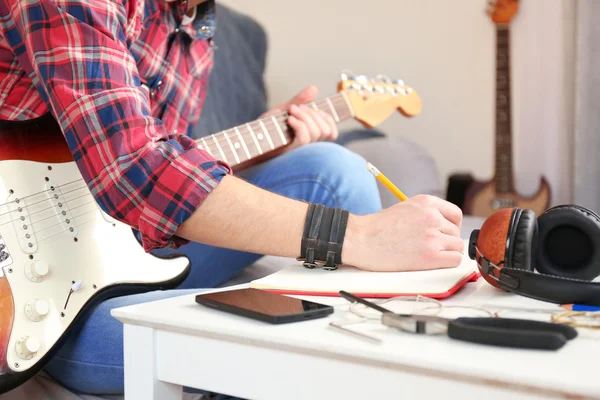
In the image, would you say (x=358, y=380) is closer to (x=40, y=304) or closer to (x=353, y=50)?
(x=40, y=304)

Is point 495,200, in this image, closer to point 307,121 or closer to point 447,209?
point 307,121

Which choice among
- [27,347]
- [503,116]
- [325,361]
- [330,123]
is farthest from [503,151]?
[325,361]

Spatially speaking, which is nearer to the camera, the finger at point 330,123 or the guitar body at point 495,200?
the finger at point 330,123

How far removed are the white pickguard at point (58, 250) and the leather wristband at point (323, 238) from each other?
29 cm

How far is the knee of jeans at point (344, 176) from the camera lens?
3.63 feet

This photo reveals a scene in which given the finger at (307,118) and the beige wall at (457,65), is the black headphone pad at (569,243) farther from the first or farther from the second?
the beige wall at (457,65)

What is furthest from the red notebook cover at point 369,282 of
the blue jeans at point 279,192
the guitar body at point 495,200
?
the guitar body at point 495,200

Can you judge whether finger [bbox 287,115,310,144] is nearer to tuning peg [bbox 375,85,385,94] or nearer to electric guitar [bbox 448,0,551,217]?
tuning peg [bbox 375,85,385,94]

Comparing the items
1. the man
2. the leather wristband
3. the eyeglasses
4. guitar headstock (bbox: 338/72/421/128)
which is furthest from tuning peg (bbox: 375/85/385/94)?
the eyeglasses

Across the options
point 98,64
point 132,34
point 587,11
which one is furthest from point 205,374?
point 587,11

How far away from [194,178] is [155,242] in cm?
10

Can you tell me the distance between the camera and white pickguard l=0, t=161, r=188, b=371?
79 centimetres

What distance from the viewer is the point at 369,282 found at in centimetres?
66

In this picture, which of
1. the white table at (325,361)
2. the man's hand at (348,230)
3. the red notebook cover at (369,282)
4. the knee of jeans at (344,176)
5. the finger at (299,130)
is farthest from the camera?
the finger at (299,130)
